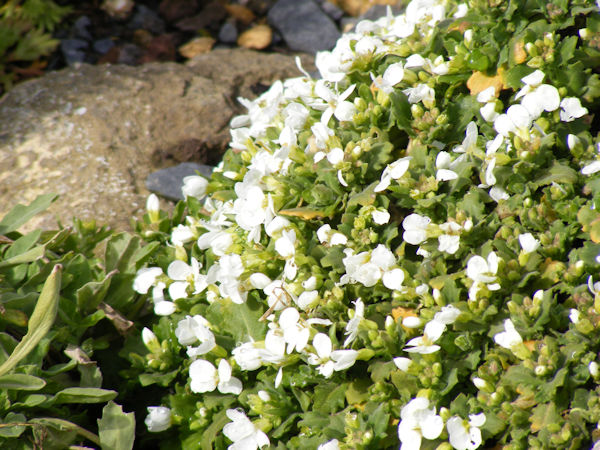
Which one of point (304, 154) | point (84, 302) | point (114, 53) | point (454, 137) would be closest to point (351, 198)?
point (304, 154)

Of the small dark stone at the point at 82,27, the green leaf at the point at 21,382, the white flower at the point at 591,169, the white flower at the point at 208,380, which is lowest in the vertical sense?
the small dark stone at the point at 82,27

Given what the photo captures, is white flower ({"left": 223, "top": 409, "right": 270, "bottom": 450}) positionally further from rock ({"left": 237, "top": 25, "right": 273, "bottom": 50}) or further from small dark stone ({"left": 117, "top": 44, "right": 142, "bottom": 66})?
rock ({"left": 237, "top": 25, "right": 273, "bottom": 50})

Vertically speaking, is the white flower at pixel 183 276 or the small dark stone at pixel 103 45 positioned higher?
the white flower at pixel 183 276

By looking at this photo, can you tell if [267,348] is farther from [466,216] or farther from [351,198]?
[466,216]

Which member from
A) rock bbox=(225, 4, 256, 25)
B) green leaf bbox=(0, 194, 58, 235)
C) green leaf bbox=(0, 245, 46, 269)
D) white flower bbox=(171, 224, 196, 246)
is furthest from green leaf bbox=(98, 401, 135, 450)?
rock bbox=(225, 4, 256, 25)

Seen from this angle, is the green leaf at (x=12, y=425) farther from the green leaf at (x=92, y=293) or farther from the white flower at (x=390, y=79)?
the white flower at (x=390, y=79)

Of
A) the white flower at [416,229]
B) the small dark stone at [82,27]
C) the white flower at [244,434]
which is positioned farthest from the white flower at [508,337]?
the small dark stone at [82,27]
